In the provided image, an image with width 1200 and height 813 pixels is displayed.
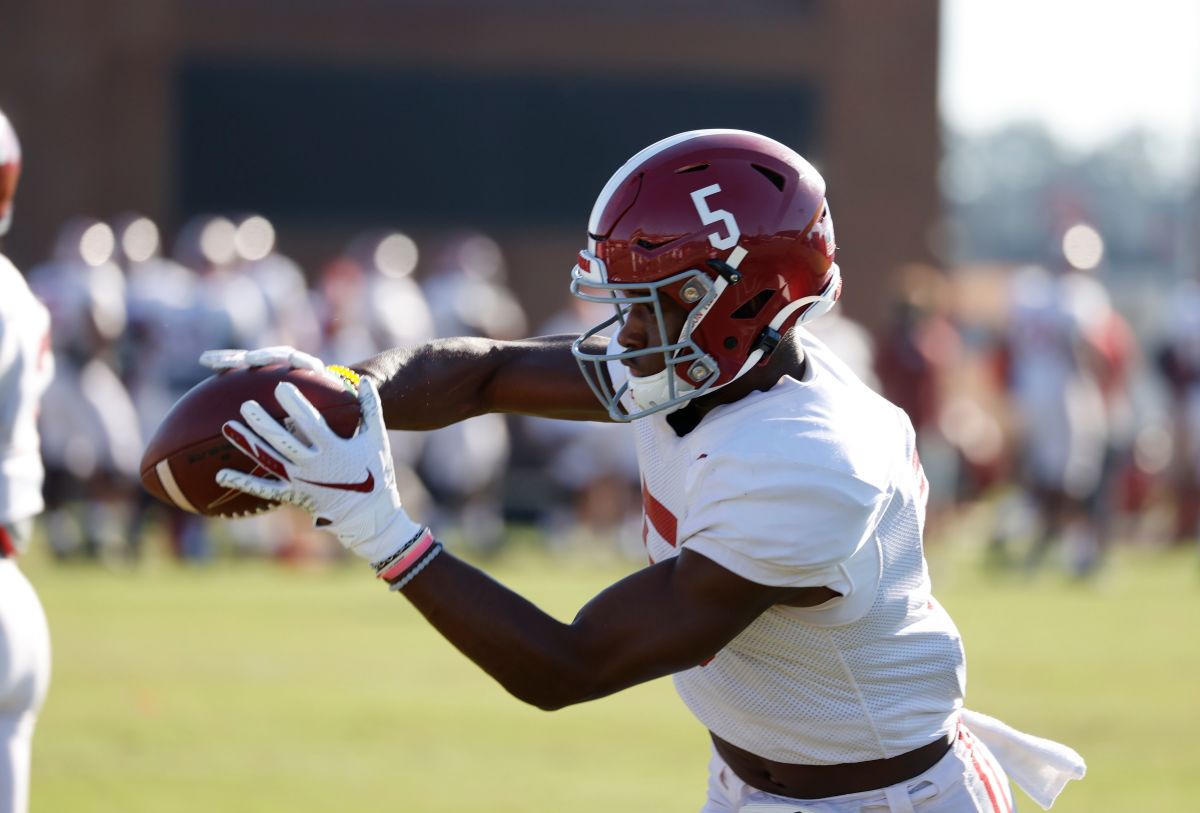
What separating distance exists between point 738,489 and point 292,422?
80 centimetres

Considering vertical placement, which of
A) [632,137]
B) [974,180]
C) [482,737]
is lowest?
[974,180]

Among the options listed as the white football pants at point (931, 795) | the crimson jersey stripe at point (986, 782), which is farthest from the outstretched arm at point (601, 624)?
the crimson jersey stripe at point (986, 782)

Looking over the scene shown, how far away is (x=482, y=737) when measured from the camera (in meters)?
7.54

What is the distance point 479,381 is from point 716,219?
35.6 inches

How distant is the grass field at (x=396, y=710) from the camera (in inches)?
257

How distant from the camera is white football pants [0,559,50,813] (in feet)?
13.6

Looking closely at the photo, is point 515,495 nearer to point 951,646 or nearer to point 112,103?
point 112,103

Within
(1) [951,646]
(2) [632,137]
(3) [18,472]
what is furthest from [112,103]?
(1) [951,646]

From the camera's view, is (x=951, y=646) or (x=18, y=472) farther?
(x=18, y=472)

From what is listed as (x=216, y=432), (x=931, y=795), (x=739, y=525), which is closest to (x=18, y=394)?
(x=216, y=432)

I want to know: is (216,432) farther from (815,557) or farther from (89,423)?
(89,423)

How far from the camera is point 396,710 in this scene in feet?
26.3

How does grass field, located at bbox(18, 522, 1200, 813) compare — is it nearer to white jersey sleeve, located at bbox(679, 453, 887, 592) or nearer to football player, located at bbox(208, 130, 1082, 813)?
football player, located at bbox(208, 130, 1082, 813)

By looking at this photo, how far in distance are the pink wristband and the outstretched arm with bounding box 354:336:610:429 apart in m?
0.75
